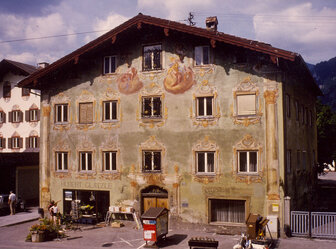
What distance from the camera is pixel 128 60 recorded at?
74.2 ft

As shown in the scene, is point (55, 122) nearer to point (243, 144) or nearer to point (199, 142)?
point (199, 142)

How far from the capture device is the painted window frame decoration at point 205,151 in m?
20.4

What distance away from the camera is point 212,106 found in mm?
20672

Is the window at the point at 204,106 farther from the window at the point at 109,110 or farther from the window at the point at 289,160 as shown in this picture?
the window at the point at 109,110

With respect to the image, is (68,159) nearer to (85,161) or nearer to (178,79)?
(85,161)

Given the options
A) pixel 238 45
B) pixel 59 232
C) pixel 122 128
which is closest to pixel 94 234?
pixel 59 232

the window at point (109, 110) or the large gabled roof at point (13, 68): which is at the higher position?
the large gabled roof at point (13, 68)

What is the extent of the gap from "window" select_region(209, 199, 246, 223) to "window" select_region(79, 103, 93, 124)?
935 cm

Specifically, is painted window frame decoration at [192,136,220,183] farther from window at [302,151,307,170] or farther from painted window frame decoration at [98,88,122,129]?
window at [302,151,307,170]

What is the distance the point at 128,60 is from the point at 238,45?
23.0ft

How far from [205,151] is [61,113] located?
10278 mm

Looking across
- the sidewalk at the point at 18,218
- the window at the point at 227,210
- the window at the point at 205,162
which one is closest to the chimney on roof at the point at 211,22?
the window at the point at 205,162

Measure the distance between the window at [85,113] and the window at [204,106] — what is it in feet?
23.5

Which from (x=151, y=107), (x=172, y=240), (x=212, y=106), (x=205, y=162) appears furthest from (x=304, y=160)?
(x=172, y=240)
